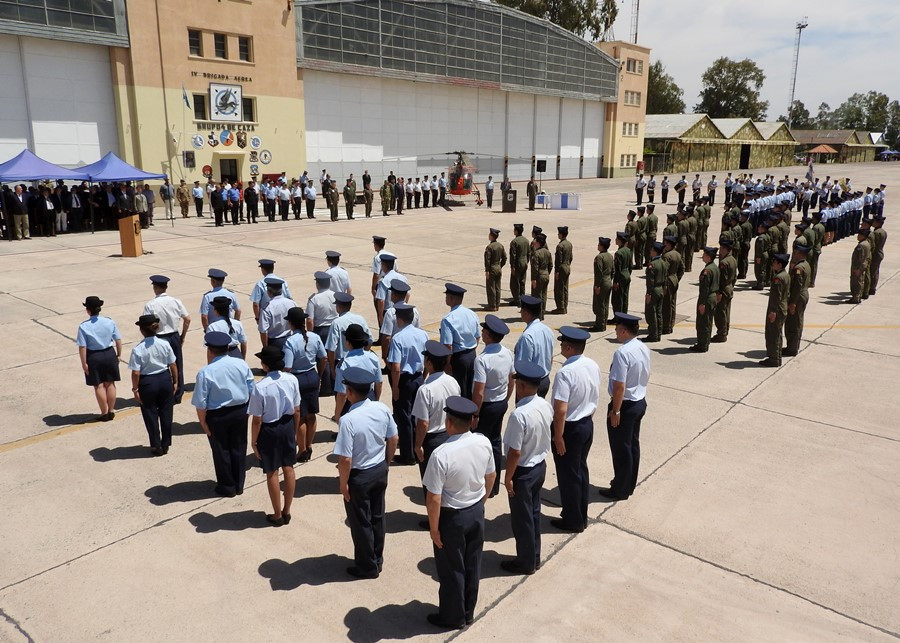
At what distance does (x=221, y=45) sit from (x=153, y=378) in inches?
1183

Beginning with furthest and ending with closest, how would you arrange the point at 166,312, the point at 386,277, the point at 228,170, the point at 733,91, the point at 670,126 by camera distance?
the point at 733,91 → the point at 670,126 → the point at 228,170 → the point at 386,277 → the point at 166,312

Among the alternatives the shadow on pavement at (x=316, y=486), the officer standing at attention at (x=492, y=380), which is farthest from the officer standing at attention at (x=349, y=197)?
the officer standing at attention at (x=492, y=380)

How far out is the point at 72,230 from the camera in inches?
936

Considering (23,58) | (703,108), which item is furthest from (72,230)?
(703,108)

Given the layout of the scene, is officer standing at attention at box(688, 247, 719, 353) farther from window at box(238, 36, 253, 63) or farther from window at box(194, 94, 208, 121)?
window at box(238, 36, 253, 63)

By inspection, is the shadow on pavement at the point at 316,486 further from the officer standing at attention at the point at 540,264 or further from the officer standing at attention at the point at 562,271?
the officer standing at attention at the point at 562,271

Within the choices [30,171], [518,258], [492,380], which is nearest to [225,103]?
[30,171]

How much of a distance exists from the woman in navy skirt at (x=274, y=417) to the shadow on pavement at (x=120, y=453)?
7.47 ft

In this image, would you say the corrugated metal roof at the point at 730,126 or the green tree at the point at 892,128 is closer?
the corrugated metal roof at the point at 730,126

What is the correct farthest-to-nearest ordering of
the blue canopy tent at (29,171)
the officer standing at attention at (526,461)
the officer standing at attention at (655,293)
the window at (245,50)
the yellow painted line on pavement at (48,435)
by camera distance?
the window at (245,50) < the blue canopy tent at (29,171) < the officer standing at attention at (655,293) < the yellow painted line on pavement at (48,435) < the officer standing at attention at (526,461)

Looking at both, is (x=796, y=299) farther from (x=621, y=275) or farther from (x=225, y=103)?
(x=225, y=103)

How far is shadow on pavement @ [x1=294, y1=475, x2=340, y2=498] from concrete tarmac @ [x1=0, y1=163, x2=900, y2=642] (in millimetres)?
28

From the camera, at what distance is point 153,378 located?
6.86m

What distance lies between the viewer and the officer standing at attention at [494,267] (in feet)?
41.9
